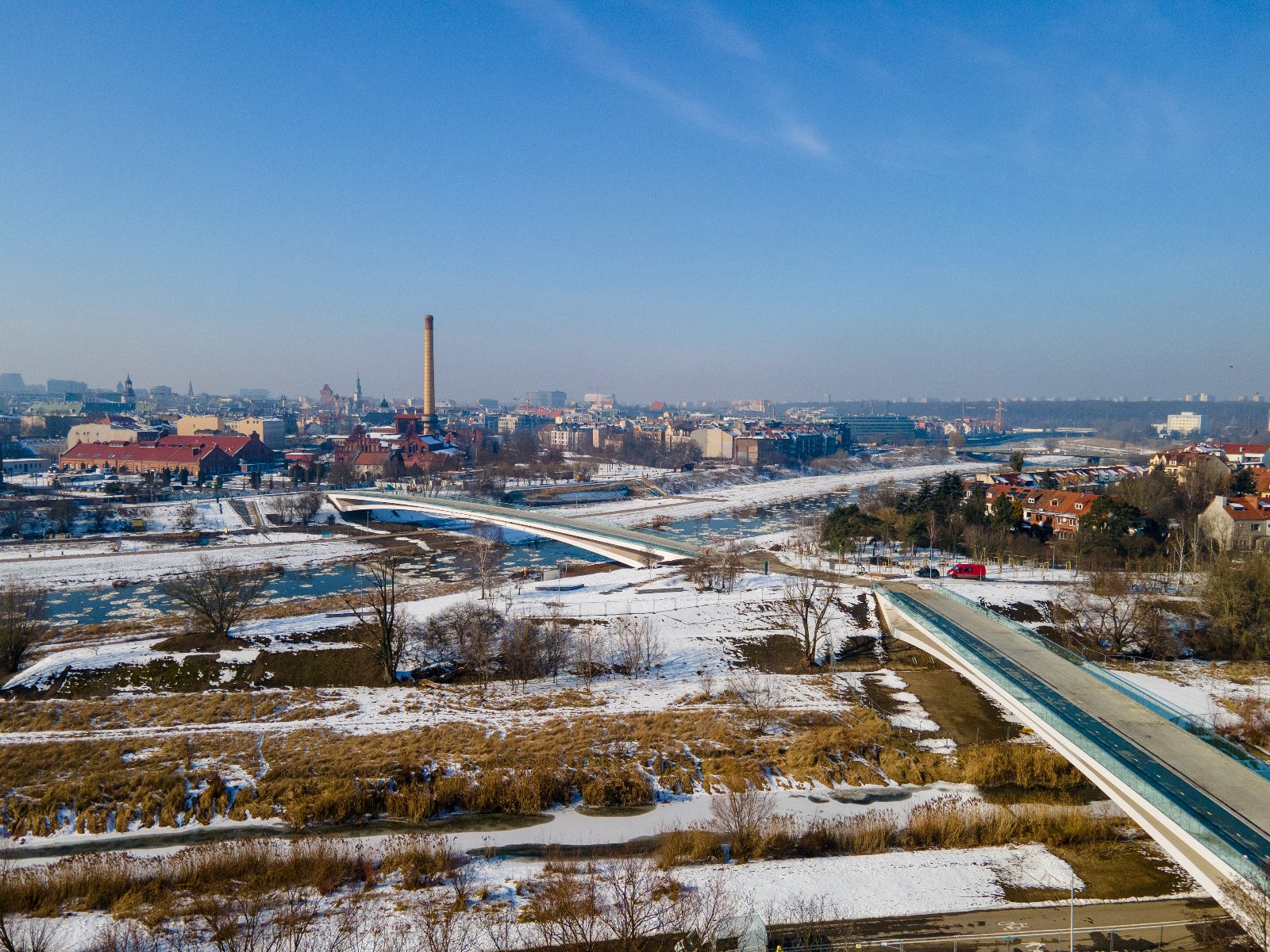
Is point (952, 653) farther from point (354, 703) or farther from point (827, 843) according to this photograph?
point (354, 703)

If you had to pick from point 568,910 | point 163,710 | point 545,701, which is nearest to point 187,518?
point 163,710

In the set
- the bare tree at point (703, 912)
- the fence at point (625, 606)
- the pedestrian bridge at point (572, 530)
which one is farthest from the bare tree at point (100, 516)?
the bare tree at point (703, 912)

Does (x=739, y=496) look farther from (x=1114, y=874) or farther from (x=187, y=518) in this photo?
(x=1114, y=874)

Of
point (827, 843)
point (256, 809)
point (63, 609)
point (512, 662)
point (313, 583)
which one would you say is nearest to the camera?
point (827, 843)

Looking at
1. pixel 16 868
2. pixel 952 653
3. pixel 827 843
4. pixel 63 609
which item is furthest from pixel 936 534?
pixel 63 609

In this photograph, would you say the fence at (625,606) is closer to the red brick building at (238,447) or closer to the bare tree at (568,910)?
the bare tree at (568,910)
